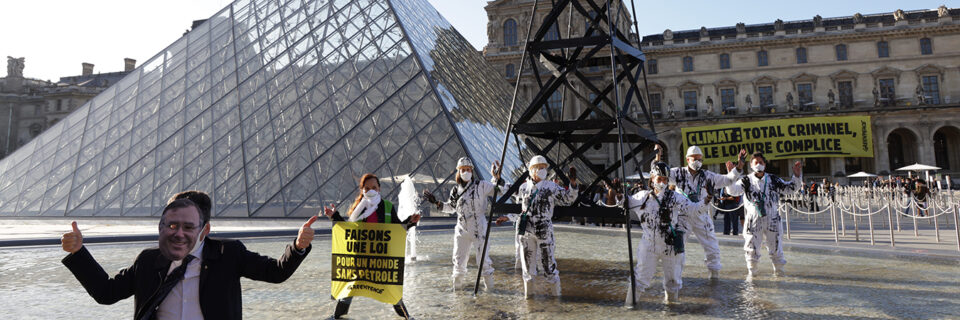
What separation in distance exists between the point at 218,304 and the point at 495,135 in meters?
12.6

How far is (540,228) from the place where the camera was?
160 inches

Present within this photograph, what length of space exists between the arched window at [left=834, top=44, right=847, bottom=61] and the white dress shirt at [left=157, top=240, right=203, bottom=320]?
48777mm

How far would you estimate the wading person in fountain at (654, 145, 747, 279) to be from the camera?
471 centimetres

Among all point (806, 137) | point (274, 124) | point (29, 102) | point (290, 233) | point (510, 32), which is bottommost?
point (290, 233)

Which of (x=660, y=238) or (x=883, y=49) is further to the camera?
(x=883, y=49)

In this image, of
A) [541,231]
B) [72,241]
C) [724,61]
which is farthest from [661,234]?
[724,61]

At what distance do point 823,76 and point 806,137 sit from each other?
42.8 ft

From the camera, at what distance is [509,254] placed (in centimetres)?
677

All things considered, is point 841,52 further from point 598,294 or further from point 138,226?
point 138,226

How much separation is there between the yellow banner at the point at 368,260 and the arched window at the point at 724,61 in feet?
144

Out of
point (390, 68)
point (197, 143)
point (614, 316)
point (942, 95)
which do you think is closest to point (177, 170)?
point (197, 143)

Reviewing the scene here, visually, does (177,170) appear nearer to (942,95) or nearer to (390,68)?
(390,68)

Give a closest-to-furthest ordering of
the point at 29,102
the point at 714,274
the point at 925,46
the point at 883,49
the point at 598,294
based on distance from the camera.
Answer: the point at 598,294 → the point at 714,274 → the point at 925,46 → the point at 883,49 → the point at 29,102

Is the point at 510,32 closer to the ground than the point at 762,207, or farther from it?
farther from it
